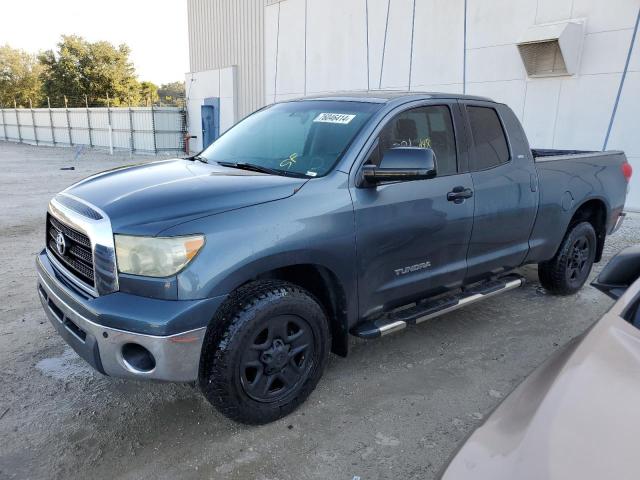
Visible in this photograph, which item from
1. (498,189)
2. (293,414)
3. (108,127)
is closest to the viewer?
(293,414)

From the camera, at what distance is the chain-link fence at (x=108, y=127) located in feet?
77.0

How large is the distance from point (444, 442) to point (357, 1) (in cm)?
1203

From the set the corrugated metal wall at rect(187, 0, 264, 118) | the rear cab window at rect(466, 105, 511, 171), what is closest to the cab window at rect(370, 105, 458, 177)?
the rear cab window at rect(466, 105, 511, 171)

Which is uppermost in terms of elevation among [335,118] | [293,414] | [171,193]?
[335,118]

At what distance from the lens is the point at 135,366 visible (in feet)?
8.14

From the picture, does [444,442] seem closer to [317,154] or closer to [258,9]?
[317,154]

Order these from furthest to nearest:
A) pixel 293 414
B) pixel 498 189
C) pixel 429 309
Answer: pixel 498 189 < pixel 429 309 < pixel 293 414

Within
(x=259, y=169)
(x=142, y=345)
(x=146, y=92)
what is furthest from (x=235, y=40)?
(x=146, y=92)

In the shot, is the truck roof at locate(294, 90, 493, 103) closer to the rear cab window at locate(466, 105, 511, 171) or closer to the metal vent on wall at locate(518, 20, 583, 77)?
the rear cab window at locate(466, 105, 511, 171)

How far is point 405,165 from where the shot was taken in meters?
2.96

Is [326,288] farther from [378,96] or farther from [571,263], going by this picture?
[571,263]

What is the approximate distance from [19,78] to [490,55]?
214 feet

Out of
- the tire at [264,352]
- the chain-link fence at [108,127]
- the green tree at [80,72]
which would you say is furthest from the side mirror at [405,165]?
the green tree at [80,72]

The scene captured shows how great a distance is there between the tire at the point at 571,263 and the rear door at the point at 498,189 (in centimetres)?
74
